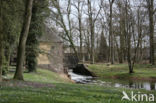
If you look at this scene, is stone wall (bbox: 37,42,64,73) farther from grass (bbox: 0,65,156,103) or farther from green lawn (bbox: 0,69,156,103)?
grass (bbox: 0,65,156,103)

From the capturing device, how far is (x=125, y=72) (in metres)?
31.4

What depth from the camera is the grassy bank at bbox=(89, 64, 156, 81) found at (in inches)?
1069

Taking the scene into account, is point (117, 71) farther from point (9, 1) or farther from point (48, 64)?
point (9, 1)

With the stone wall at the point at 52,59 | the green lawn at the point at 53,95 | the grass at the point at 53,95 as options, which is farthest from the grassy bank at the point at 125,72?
the grass at the point at 53,95

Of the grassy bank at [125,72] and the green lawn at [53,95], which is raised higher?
the green lawn at [53,95]

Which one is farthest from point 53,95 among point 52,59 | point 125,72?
point 52,59

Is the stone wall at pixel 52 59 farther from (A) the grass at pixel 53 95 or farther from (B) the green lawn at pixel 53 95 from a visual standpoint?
(A) the grass at pixel 53 95

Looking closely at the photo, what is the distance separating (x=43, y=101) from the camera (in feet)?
22.5

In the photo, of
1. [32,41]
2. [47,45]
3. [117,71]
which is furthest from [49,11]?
[117,71]

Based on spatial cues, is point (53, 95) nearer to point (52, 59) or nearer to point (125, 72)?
point (125, 72)

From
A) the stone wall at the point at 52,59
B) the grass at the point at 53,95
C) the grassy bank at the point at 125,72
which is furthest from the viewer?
the stone wall at the point at 52,59

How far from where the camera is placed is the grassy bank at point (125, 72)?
27159 millimetres

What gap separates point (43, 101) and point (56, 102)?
48 cm

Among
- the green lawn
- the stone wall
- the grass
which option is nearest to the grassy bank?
the stone wall
